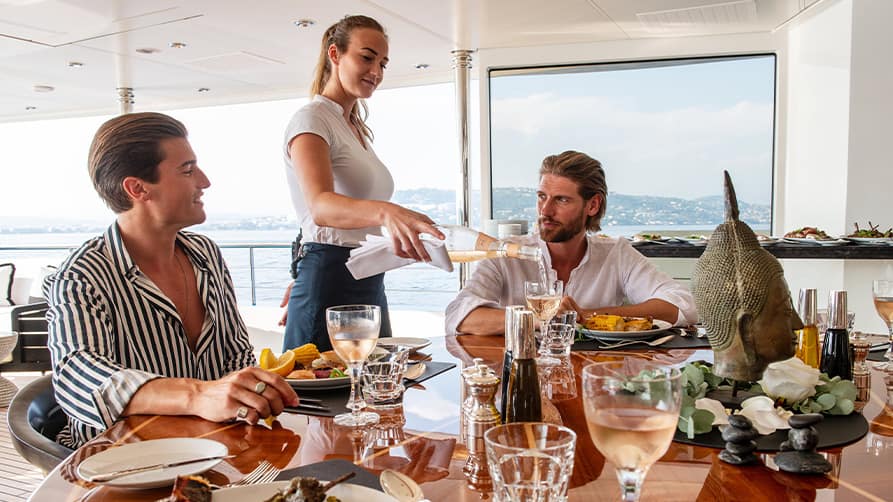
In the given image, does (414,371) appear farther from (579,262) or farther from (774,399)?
(579,262)

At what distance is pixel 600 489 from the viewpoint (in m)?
0.89

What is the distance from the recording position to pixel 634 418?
0.72 meters

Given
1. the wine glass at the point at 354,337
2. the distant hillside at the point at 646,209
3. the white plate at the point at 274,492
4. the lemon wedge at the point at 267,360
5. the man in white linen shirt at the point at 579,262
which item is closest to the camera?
the white plate at the point at 274,492

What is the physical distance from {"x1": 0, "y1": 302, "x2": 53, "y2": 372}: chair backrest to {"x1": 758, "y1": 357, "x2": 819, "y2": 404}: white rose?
5497 mm

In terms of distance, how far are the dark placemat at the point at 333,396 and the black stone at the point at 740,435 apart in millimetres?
642

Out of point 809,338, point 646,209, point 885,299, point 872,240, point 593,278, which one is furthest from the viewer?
point 646,209

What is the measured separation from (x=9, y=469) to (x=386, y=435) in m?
3.29

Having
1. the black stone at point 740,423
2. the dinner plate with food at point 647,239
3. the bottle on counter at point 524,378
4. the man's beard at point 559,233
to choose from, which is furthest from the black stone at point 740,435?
the dinner plate with food at point 647,239

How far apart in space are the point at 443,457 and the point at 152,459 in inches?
16.2

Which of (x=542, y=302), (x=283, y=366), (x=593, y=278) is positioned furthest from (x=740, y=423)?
(x=593, y=278)

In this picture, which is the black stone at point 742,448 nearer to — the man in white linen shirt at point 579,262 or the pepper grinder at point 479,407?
the pepper grinder at point 479,407

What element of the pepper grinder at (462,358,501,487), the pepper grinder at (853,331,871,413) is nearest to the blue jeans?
the pepper grinder at (462,358,501,487)

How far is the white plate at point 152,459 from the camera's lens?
903mm

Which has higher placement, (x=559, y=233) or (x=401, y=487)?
(x=559, y=233)
